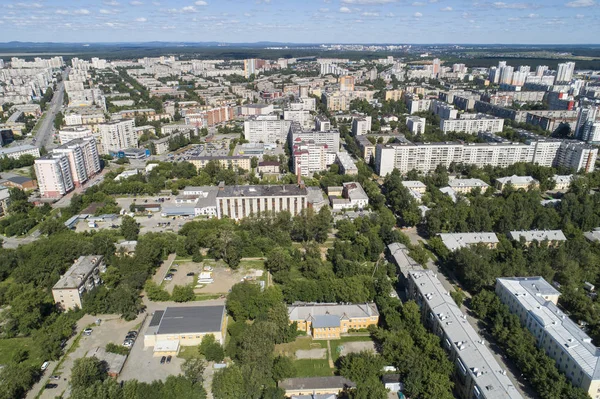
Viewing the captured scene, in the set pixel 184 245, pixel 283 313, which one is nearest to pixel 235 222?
pixel 184 245

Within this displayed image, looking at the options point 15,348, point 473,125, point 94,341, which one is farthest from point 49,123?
point 473,125

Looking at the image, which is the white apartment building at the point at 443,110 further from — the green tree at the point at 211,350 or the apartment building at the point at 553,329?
the green tree at the point at 211,350

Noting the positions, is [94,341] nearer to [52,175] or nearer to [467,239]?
[467,239]

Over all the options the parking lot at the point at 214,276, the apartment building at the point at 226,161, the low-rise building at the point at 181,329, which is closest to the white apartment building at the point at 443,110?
the apartment building at the point at 226,161

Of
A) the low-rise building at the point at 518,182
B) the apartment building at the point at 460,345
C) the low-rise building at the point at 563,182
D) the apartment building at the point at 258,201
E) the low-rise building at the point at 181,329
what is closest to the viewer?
the apartment building at the point at 460,345

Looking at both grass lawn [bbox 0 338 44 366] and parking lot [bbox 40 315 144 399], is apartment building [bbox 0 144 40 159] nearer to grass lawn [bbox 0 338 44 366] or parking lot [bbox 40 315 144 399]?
grass lawn [bbox 0 338 44 366]

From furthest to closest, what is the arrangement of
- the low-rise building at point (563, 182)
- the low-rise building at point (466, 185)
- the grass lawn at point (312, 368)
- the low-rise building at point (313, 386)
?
the low-rise building at point (563, 182) → the low-rise building at point (466, 185) → the grass lawn at point (312, 368) → the low-rise building at point (313, 386)
